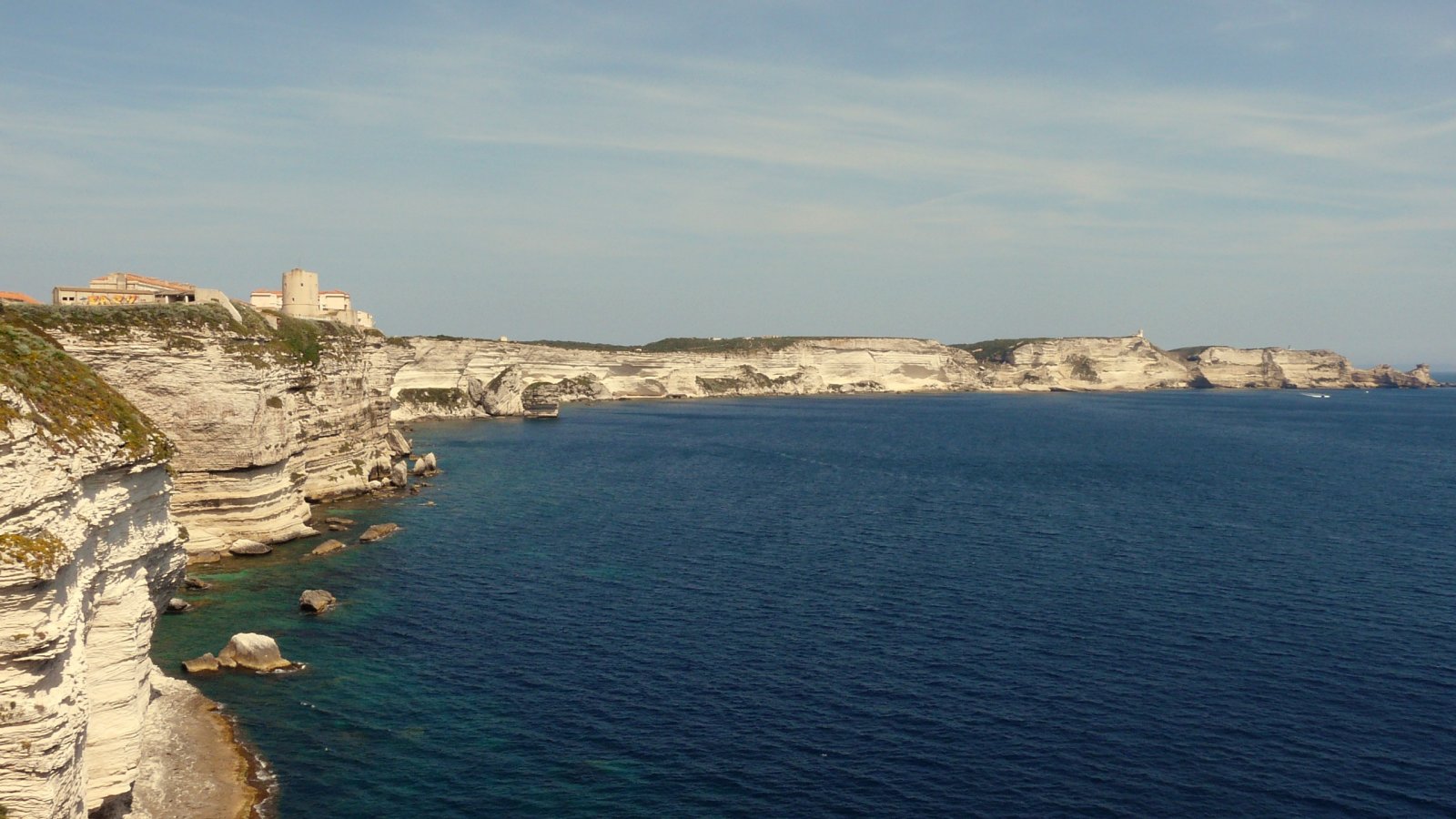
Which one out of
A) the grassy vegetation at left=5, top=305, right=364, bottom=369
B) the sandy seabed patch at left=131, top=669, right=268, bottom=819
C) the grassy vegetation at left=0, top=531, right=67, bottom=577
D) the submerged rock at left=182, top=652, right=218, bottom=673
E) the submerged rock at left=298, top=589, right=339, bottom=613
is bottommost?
the sandy seabed patch at left=131, top=669, right=268, bottom=819

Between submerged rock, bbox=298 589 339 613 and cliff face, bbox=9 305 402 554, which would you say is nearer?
submerged rock, bbox=298 589 339 613

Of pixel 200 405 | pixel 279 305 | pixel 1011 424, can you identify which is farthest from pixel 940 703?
pixel 1011 424

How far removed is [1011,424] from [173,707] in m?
→ 143

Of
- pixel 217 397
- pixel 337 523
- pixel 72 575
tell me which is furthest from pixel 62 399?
pixel 337 523

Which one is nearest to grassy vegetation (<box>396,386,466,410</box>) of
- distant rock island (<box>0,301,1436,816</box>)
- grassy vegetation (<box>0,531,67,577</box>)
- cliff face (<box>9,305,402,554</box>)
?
cliff face (<box>9,305,402,554</box>)

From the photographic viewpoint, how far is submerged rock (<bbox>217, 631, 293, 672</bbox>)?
40.1 metres

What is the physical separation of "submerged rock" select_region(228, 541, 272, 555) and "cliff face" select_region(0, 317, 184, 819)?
1242 inches

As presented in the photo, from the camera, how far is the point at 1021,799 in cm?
2978

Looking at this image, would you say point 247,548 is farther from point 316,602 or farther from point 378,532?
point 316,602

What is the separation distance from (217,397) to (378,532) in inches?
585

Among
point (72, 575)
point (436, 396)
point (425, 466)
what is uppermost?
point (72, 575)

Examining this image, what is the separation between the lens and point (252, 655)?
40.1 m

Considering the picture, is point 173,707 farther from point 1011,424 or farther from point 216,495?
point 1011,424

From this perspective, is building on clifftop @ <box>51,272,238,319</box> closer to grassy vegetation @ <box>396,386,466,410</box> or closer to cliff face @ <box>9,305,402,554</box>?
cliff face @ <box>9,305,402,554</box>
